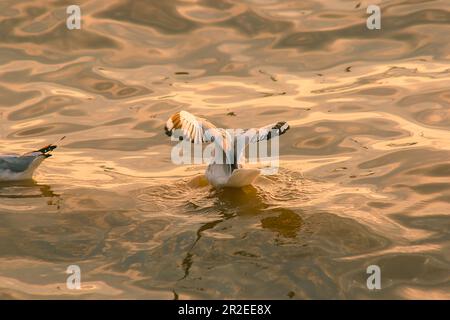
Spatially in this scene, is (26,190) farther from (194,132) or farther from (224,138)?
(224,138)

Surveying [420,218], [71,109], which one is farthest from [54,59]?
[420,218]

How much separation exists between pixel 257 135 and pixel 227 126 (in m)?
2.49

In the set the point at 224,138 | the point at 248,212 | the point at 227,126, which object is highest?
the point at 227,126

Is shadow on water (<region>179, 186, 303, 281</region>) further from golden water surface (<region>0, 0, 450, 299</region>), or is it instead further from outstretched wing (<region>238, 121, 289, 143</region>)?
outstretched wing (<region>238, 121, 289, 143</region>)

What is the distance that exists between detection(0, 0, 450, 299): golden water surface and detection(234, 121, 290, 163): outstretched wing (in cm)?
52

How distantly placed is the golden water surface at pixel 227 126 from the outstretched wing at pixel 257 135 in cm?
52

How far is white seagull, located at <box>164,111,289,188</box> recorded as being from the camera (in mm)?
10156

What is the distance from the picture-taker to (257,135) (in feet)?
33.6

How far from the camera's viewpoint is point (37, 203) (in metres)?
10.0

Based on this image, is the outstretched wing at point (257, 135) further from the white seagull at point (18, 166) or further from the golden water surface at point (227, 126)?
the white seagull at point (18, 166)

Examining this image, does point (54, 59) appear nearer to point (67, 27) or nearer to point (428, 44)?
point (67, 27)

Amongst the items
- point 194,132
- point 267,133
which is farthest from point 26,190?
point 267,133

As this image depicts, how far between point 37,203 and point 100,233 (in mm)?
1258
